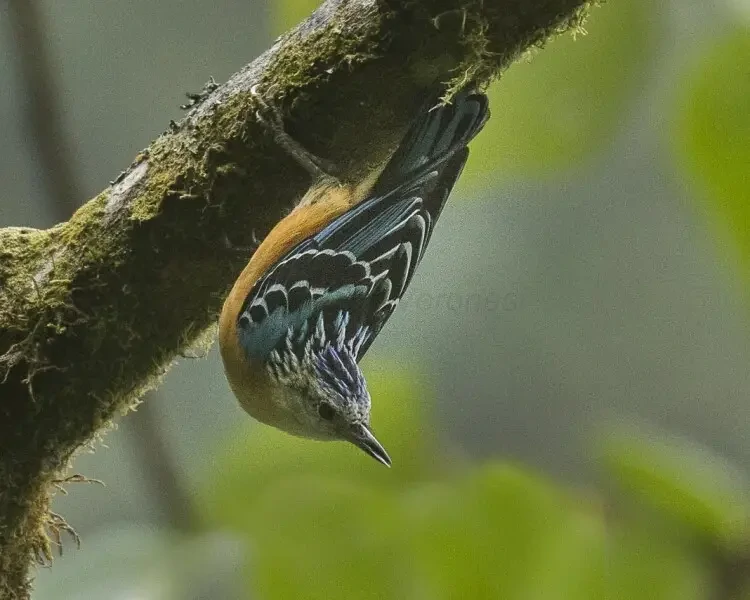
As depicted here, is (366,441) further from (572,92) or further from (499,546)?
(572,92)

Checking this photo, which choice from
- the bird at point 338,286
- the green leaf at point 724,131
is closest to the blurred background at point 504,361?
the green leaf at point 724,131

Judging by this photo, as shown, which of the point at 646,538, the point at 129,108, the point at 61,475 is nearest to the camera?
the point at 61,475

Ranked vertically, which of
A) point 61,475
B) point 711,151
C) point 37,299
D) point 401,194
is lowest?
point 61,475

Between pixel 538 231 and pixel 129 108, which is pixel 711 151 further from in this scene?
pixel 129 108

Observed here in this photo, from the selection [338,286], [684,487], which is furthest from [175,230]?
[684,487]

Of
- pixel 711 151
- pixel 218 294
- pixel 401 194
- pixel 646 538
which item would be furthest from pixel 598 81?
pixel 646 538

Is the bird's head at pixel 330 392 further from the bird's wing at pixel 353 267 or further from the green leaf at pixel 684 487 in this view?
the green leaf at pixel 684 487

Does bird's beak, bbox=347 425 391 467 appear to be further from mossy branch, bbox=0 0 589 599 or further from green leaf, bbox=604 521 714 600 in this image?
green leaf, bbox=604 521 714 600
